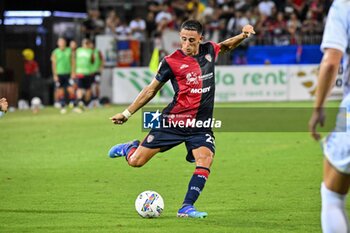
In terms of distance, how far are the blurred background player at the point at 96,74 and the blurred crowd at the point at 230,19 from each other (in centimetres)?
249

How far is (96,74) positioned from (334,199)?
24912 mm

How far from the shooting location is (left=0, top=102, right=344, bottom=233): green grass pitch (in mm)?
9266

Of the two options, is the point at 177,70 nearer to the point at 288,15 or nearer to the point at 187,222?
the point at 187,222

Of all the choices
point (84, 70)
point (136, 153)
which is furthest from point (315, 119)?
point (84, 70)

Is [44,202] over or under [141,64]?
over

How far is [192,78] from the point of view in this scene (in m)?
→ 9.91

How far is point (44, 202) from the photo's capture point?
35.7ft

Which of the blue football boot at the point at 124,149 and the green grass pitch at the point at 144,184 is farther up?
the blue football boot at the point at 124,149

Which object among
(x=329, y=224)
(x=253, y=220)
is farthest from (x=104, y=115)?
(x=329, y=224)

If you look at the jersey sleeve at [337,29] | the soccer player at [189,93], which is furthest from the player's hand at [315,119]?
the soccer player at [189,93]

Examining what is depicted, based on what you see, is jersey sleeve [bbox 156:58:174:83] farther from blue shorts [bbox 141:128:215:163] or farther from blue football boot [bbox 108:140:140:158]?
blue football boot [bbox 108:140:140:158]

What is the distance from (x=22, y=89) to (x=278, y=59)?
9.60 meters

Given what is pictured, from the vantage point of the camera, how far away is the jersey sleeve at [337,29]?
18.8ft

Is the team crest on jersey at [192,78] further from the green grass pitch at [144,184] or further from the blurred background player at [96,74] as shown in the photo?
the blurred background player at [96,74]
